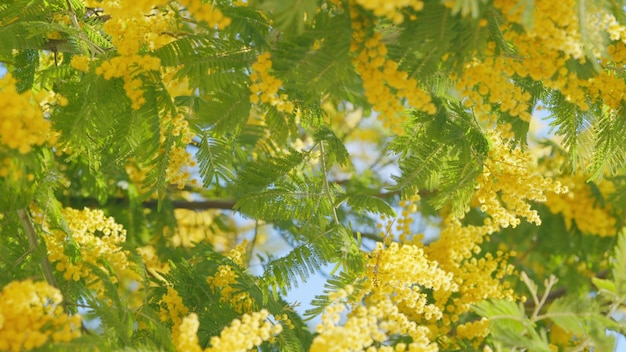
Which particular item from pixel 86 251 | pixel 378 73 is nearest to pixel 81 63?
pixel 86 251

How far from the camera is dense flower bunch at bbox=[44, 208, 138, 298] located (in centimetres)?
361

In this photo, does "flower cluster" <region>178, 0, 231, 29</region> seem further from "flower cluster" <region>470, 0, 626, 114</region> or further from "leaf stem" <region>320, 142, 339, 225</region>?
"leaf stem" <region>320, 142, 339, 225</region>

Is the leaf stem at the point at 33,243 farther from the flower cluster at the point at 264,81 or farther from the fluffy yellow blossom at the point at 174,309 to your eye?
the flower cluster at the point at 264,81

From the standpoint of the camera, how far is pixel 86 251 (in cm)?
379

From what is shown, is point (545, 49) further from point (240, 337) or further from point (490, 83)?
point (240, 337)

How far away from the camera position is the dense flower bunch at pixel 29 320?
256 centimetres

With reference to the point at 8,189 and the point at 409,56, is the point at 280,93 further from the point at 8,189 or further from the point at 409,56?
the point at 8,189

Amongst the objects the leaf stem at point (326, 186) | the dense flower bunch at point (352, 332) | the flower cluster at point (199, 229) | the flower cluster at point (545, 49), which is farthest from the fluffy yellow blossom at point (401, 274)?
the flower cluster at point (199, 229)

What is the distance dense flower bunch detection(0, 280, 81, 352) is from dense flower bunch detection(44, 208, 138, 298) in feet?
2.36

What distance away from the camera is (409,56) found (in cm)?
288

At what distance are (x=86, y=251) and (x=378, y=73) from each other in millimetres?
1772

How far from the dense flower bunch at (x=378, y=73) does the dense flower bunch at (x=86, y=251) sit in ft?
4.86

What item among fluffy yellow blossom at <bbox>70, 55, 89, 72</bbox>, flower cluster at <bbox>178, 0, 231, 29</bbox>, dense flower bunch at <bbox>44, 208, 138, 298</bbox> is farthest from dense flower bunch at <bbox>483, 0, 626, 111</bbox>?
dense flower bunch at <bbox>44, 208, 138, 298</bbox>

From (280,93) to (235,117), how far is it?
0.31 metres
